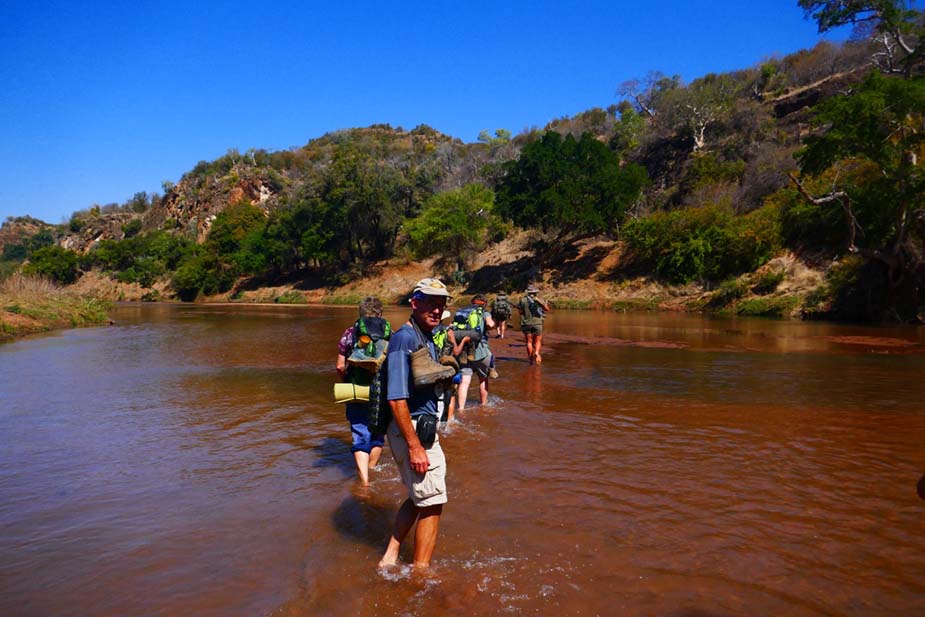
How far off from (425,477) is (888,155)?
23.4 m

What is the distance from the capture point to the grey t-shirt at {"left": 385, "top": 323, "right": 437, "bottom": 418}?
388cm

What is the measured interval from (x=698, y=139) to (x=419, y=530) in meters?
54.2

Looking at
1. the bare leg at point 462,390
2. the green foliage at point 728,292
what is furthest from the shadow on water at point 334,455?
the green foliage at point 728,292

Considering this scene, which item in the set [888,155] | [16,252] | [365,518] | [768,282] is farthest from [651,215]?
[16,252]

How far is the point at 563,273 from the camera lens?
42594 mm

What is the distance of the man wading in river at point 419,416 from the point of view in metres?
3.87

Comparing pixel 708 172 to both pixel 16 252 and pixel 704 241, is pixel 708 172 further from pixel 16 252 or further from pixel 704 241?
pixel 16 252

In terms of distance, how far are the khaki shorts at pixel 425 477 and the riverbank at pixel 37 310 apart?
22.8 meters

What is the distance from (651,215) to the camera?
134 ft

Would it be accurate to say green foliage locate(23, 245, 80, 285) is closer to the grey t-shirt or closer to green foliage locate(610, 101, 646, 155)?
green foliage locate(610, 101, 646, 155)

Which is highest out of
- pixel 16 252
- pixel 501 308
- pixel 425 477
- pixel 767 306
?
pixel 16 252

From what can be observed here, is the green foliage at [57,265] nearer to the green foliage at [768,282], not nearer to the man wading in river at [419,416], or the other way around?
the green foliage at [768,282]

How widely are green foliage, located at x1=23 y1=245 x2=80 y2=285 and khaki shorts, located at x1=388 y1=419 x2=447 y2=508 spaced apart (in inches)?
3461

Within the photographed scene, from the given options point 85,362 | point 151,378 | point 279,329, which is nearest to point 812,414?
point 151,378
